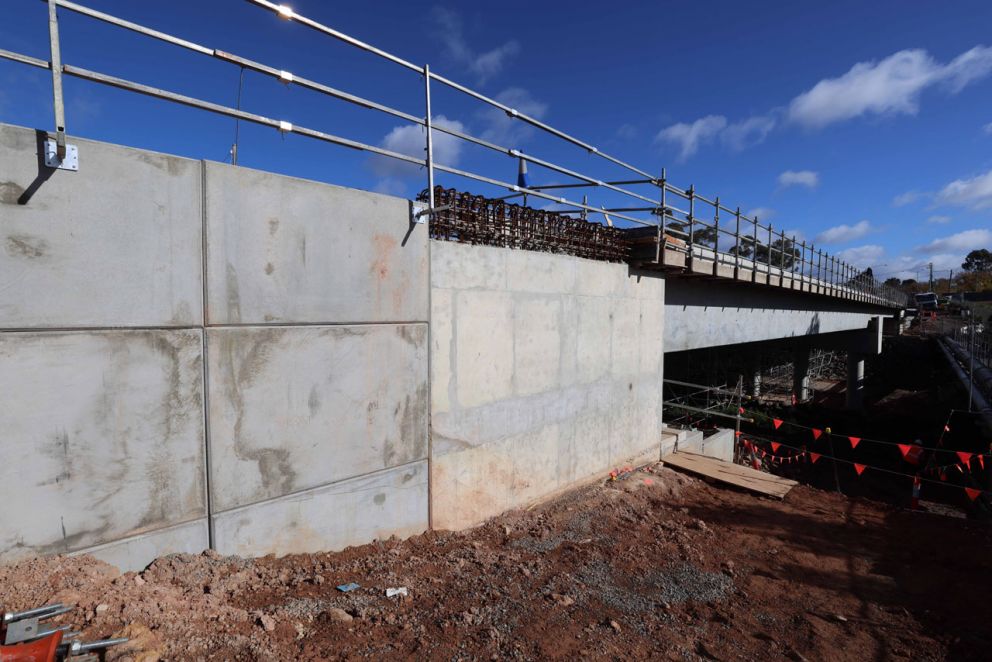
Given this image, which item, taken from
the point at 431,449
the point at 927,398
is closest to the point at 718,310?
the point at 431,449

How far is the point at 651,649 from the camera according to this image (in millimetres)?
4199

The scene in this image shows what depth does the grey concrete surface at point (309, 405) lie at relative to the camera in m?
4.02

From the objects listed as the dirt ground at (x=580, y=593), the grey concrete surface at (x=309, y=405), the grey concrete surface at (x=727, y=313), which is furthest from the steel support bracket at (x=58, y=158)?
the grey concrete surface at (x=727, y=313)

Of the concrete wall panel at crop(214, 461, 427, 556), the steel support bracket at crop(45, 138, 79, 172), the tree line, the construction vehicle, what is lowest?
the concrete wall panel at crop(214, 461, 427, 556)

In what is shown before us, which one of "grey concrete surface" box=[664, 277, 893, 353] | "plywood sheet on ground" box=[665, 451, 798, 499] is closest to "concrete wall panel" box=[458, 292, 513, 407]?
"grey concrete surface" box=[664, 277, 893, 353]

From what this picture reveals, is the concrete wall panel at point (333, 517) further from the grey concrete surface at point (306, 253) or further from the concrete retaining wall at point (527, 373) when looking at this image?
the grey concrete surface at point (306, 253)

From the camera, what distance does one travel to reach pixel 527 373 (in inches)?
273

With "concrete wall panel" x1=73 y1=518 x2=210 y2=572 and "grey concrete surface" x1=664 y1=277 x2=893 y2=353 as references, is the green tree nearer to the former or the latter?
"grey concrete surface" x1=664 y1=277 x2=893 y2=353

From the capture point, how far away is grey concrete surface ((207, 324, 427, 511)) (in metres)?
4.02

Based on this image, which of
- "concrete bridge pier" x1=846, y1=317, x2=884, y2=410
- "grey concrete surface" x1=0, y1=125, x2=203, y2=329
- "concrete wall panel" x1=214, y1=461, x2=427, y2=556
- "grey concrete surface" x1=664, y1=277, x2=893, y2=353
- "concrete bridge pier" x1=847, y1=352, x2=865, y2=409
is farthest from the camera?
"concrete bridge pier" x1=847, y1=352, x2=865, y2=409

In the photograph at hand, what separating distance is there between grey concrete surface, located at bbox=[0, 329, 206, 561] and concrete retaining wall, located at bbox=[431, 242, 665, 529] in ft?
8.11

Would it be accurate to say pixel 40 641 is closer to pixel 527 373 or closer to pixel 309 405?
pixel 309 405

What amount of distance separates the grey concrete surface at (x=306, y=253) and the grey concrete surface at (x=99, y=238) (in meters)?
0.19

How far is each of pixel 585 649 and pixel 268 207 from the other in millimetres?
4363
